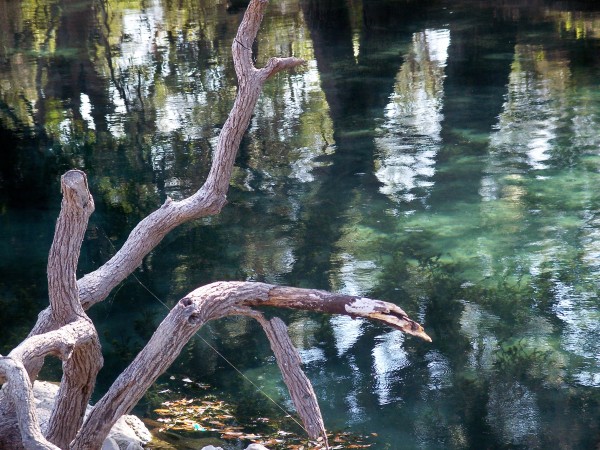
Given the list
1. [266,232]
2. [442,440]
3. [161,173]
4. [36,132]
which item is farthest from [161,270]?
[36,132]

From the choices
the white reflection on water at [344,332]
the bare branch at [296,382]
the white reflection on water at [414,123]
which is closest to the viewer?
the bare branch at [296,382]

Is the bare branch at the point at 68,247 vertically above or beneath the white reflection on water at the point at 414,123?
above

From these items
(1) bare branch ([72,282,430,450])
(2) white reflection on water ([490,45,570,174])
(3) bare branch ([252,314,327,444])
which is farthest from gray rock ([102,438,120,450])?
(2) white reflection on water ([490,45,570,174])

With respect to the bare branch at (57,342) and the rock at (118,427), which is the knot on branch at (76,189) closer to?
the bare branch at (57,342)

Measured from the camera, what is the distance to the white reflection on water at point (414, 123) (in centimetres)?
766

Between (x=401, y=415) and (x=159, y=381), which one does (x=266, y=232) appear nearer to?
(x=159, y=381)

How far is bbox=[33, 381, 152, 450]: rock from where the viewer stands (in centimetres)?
385

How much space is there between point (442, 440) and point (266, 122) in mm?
6062

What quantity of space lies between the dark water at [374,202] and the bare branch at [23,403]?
222 centimetres

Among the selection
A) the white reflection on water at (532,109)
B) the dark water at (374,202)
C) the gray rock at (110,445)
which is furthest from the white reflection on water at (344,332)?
the white reflection on water at (532,109)

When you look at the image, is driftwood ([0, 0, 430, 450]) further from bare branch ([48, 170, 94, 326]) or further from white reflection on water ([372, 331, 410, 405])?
white reflection on water ([372, 331, 410, 405])

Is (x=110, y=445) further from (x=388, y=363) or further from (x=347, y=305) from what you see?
(x=388, y=363)

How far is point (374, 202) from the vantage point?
7.23 m

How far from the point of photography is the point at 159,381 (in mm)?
4820
